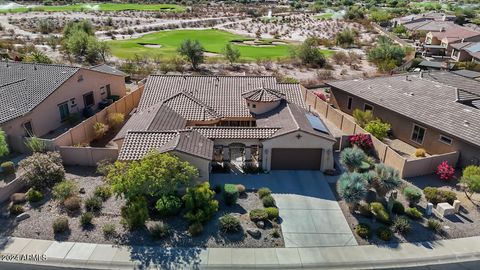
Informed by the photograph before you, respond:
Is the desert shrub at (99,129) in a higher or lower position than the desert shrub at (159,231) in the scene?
higher

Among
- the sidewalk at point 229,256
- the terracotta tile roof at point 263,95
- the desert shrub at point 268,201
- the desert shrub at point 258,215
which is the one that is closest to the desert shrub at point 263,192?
the desert shrub at point 268,201

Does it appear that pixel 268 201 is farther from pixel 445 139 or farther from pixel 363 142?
pixel 445 139

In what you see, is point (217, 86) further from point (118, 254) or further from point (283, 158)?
point (118, 254)

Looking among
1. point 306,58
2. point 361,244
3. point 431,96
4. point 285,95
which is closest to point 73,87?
point 285,95

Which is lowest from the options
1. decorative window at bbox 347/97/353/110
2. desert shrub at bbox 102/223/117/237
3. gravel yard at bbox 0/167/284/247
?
gravel yard at bbox 0/167/284/247

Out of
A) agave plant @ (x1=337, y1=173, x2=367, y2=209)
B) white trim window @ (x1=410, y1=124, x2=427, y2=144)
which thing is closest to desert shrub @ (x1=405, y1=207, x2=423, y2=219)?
agave plant @ (x1=337, y1=173, x2=367, y2=209)

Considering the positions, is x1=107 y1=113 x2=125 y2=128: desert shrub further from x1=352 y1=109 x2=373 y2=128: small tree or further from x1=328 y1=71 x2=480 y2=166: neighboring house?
x1=328 y1=71 x2=480 y2=166: neighboring house

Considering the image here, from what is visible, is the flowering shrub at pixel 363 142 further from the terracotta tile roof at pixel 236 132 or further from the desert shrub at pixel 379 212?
the desert shrub at pixel 379 212
